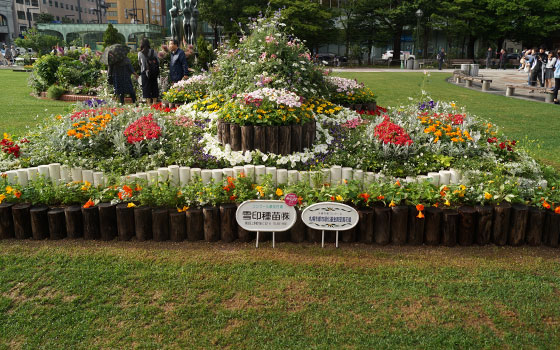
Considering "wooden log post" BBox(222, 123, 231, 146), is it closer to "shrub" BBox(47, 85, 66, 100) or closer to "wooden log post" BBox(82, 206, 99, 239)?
"wooden log post" BBox(82, 206, 99, 239)

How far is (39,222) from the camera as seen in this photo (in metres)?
4.00

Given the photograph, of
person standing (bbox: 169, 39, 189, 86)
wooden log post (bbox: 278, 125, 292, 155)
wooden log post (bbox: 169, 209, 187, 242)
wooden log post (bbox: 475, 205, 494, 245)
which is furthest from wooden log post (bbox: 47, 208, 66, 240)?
person standing (bbox: 169, 39, 189, 86)

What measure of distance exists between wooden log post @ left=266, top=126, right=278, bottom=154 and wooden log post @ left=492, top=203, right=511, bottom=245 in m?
2.47

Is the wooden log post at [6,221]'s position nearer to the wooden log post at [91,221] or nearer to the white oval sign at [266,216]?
the wooden log post at [91,221]

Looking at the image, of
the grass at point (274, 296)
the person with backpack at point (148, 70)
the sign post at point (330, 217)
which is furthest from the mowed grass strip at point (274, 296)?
the person with backpack at point (148, 70)

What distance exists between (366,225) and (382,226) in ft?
0.47

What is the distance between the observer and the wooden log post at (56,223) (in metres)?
3.98

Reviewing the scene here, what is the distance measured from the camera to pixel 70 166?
475 cm

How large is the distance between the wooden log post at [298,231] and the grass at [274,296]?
0.08 meters

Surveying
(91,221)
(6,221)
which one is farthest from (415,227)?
(6,221)

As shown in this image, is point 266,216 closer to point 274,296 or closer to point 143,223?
point 274,296

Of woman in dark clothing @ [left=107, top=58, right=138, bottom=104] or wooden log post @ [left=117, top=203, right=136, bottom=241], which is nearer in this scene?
wooden log post @ [left=117, top=203, right=136, bottom=241]

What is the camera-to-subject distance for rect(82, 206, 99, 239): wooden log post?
3994 mm

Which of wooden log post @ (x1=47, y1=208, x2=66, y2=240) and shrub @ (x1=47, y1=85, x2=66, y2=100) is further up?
shrub @ (x1=47, y1=85, x2=66, y2=100)
